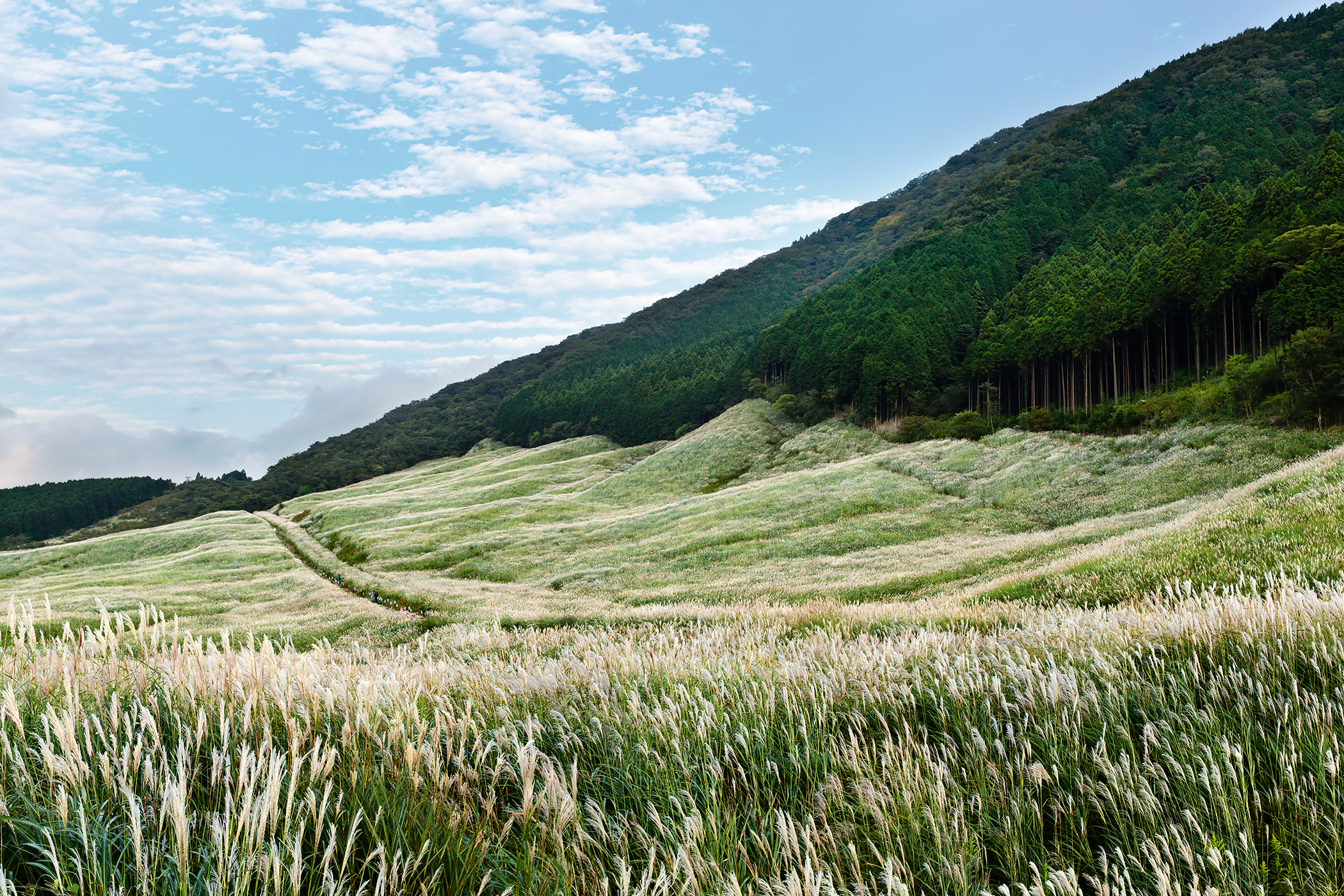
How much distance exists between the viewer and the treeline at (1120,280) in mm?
64062

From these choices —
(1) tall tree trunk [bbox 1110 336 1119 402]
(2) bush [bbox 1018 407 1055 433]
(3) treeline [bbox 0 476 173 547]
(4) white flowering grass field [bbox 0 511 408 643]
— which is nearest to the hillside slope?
(4) white flowering grass field [bbox 0 511 408 643]

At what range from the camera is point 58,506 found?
173250mm

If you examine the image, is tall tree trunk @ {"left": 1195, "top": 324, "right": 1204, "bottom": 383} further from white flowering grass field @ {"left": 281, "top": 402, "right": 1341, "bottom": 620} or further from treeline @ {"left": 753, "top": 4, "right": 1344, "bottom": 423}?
white flowering grass field @ {"left": 281, "top": 402, "right": 1341, "bottom": 620}

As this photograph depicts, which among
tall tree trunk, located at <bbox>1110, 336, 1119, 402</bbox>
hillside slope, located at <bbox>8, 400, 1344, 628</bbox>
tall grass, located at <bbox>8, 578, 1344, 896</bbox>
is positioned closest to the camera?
tall grass, located at <bbox>8, 578, 1344, 896</bbox>

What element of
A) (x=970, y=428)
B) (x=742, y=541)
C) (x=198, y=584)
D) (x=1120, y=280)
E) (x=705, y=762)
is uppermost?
(x=1120, y=280)

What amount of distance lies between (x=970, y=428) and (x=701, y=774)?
8357cm

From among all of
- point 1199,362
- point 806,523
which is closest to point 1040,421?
point 1199,362

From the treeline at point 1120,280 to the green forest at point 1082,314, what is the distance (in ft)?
1.23

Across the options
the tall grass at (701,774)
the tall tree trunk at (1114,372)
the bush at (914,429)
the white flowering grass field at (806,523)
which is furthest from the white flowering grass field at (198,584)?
the tall tree trunk at (1114,372)

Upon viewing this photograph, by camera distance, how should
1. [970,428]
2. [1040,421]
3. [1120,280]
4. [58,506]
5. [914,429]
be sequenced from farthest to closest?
[58,506] → [1120,280] → [914,429] → [970,428] → [1040,421]

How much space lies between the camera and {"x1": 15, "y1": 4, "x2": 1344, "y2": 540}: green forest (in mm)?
61562

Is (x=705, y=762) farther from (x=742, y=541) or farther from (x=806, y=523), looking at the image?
(x=806, y=523)

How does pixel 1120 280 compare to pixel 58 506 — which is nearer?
pixel 1120 280

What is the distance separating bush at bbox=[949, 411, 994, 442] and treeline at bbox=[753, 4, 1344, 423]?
988cm
